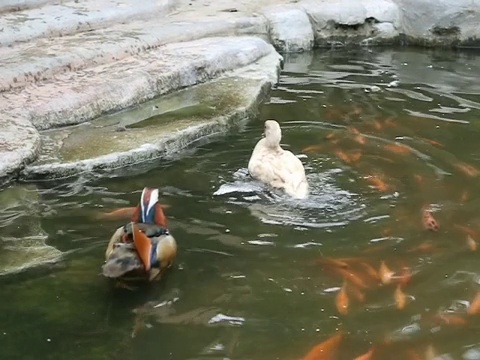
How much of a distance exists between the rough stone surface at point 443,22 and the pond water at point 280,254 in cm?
398

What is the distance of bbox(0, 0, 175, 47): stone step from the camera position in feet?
26.7

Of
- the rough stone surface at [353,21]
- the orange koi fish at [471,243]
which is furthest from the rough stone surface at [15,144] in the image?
the rough stone surface at [353,21]

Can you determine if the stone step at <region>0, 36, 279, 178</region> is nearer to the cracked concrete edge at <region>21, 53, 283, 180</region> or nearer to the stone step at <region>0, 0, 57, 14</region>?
the cracked concrete edge at <region>21, 53, 283, 180</region>

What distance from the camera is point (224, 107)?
714 centimetres

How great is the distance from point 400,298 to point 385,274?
273 millimetres

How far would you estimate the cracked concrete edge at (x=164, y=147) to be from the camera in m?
5.56

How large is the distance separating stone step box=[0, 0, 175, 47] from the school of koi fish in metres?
3.23

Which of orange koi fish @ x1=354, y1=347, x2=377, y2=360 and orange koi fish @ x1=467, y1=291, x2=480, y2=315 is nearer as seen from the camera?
orange koi fish @ x1=354, y1=347, x2=377, y2=360

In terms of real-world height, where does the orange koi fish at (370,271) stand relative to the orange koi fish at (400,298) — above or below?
above

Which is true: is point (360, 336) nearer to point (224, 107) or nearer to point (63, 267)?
point (63, 267)

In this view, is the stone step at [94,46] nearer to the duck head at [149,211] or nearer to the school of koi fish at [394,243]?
the school of koi fish at [394,243]

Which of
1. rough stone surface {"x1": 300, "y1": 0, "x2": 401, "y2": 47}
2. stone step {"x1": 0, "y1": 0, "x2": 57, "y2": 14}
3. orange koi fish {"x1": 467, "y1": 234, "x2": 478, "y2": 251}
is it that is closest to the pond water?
orange koi fish {"x1": 467, "y1": 234, "x2": 478, "y2": 251}

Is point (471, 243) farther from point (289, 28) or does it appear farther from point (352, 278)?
point (289, 28)

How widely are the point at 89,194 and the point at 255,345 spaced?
7.07 ft
